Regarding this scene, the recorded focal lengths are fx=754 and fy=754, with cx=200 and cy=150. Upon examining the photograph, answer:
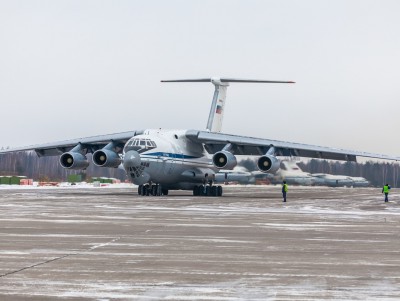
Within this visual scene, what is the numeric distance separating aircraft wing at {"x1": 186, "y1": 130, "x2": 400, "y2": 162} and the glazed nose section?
14.5ft

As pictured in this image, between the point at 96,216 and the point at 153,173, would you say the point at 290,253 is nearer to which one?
the point at 96,216

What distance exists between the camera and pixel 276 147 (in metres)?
42.1

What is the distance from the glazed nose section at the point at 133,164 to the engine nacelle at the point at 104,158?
1.84 meters

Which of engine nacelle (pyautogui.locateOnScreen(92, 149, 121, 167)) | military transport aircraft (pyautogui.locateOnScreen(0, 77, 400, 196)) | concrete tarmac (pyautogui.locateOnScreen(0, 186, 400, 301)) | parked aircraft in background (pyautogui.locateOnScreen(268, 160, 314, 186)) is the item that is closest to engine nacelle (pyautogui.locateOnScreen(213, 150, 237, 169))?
military transport aircraft (pyautogui.locateOnScreen(0, 77, 400, 196))

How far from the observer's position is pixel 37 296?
7.52m

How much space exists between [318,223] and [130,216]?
5.58 meters

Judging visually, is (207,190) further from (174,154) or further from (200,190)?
(174,154)

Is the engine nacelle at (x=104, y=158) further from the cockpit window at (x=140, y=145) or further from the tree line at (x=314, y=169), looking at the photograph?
the tree line at (x=314, y=169)

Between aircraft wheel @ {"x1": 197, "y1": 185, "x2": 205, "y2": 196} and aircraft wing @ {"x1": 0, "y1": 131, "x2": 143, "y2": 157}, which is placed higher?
aircraft wing @ {"x1": 0, "y1": 131, "x2": 143, "y2": 157}

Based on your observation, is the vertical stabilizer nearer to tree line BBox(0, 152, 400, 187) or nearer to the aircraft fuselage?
the aircraft fuselage

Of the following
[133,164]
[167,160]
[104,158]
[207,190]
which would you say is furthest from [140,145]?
[207,190]

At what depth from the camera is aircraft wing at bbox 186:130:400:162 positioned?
136 feet

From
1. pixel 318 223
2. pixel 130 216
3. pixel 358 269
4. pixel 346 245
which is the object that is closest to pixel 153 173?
pixel 130 216

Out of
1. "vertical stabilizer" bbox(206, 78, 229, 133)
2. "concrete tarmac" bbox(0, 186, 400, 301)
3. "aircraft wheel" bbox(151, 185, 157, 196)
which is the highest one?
"vertical stabilizer" bbox(206, 78, 229, 133)
